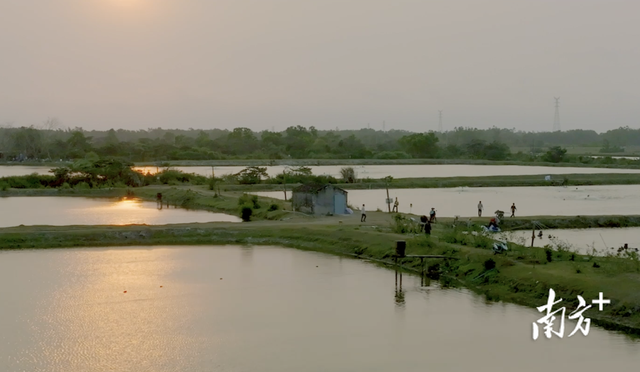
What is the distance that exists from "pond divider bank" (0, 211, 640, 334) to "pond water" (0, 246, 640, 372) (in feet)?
3.35

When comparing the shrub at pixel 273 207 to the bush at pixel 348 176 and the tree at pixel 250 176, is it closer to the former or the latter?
the tree at pixel 250 176

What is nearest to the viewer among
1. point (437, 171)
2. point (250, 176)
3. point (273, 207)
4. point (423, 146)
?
point (273, 207)

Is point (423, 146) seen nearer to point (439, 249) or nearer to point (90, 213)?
point (90, 213)

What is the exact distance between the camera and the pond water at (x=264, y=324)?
14.7 meters

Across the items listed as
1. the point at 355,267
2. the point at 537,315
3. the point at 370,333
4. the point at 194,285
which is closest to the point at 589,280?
the point at 537,315

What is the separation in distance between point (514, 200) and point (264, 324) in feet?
121

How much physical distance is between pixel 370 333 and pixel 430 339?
1349 mm

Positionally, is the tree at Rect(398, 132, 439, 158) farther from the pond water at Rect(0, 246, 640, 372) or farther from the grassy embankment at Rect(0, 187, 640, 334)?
the pond water at Rect(0, 246, 640, 372)

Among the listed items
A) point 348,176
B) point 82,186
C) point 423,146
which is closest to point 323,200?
point 348,176

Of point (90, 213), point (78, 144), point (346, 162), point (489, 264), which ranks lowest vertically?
point (90, 213)

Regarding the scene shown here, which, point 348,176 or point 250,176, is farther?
point 348,176

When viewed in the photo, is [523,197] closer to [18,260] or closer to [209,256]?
[209,256]

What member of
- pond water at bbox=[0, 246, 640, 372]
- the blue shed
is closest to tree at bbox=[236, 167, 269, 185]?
the blue shed

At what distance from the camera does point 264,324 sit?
57.1 ft
